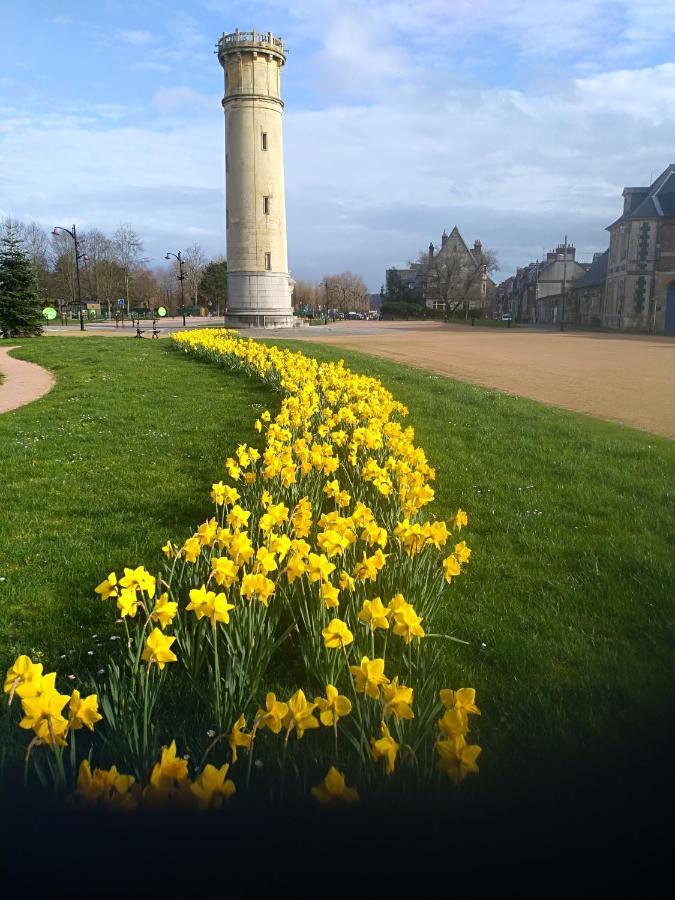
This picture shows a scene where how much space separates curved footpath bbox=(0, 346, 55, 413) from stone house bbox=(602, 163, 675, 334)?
143ft

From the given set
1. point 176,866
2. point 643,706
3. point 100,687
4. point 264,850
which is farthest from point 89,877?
point 643,706

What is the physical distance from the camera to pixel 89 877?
6.44 ft

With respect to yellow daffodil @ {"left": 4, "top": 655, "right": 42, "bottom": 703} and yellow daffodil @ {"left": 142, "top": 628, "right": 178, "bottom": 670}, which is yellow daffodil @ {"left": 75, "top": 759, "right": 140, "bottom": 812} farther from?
yellow daffodil @ {"left": 142, "top": 628, "right": 178, "bottom": 670}

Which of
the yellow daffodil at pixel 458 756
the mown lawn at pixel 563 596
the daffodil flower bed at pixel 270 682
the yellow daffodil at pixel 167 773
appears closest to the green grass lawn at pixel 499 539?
the mown lawn at pixel 563 596

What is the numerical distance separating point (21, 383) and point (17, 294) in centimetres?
1767

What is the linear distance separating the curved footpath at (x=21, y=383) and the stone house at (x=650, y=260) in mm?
43492

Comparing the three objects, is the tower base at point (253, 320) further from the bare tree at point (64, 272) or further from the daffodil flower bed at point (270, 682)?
the daffodil flower bed at point (270, 682)

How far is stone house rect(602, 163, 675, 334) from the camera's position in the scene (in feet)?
157

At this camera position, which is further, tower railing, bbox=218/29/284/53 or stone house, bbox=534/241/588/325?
stone house, bbox=534/241/588/325

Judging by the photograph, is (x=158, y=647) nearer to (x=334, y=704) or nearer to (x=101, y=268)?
(x=334, y=704)

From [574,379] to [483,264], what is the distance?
82516 mm

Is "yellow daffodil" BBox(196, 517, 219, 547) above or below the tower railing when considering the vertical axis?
below

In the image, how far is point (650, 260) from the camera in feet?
160

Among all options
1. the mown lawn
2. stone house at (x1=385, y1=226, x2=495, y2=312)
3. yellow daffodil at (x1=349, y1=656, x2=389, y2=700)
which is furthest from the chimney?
yellow daffodil at (x1=349, y1=656, x2=389, y2=700)
